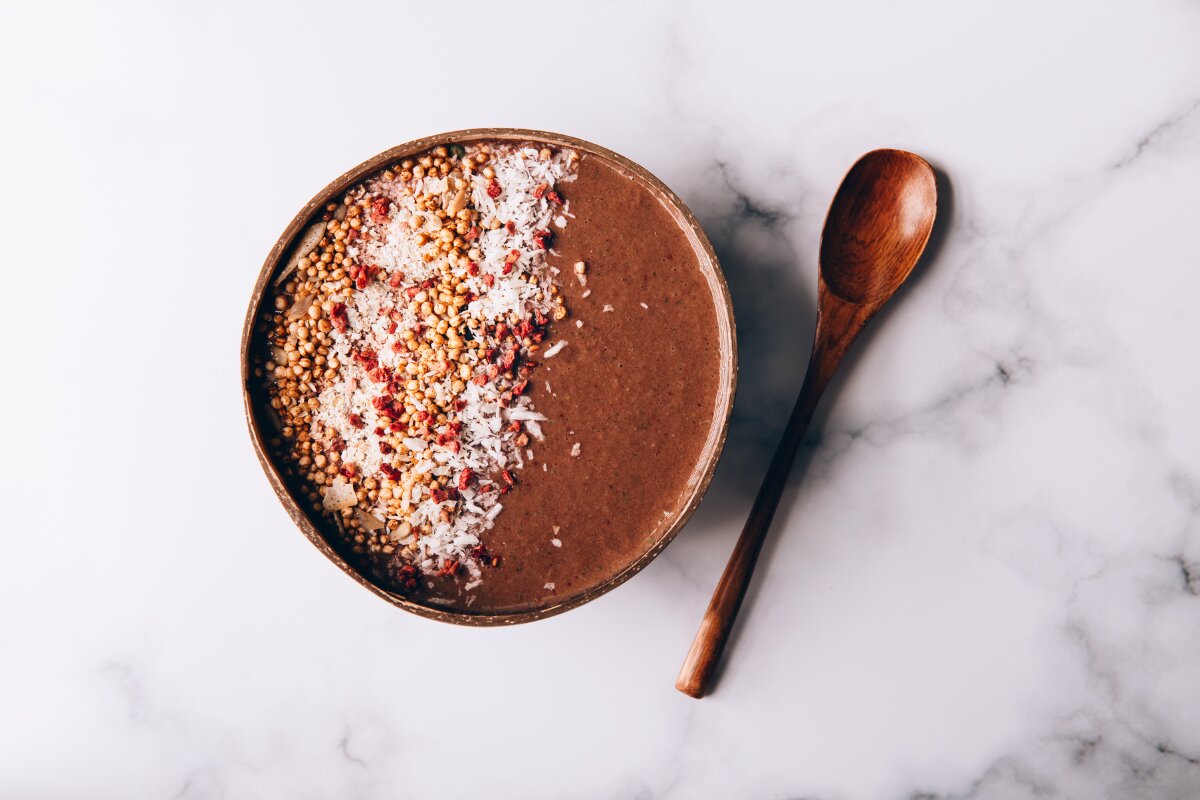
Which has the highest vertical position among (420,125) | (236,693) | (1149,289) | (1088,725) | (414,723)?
(420,125)

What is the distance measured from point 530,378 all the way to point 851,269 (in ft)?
2.79

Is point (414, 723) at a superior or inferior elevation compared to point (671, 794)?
superior

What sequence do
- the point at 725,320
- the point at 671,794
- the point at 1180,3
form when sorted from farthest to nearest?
the point at 671,794
the point at 1180,3
the point at 725,320

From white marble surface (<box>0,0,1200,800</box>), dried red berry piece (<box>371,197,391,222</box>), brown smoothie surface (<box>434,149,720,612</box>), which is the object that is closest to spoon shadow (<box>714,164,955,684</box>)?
white marble surface (<box>0,0,1200,800</box>)

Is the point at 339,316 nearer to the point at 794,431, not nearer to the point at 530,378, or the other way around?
the point at 530,378

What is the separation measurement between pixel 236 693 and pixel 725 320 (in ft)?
5.38

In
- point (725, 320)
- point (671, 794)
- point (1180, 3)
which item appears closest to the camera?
point (725, 320)

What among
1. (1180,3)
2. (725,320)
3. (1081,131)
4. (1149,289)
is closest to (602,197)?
(725,320)

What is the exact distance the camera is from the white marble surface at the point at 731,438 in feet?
6.56

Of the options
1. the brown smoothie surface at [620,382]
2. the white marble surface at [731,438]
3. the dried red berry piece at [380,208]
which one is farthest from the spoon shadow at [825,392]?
the dried red berry piece at [380,208]

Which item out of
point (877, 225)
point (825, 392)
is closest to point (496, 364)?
point (825, 392)

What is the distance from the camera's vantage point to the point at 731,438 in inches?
80.4

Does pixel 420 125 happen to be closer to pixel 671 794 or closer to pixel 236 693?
pixel 236 693

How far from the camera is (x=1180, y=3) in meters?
1.96
